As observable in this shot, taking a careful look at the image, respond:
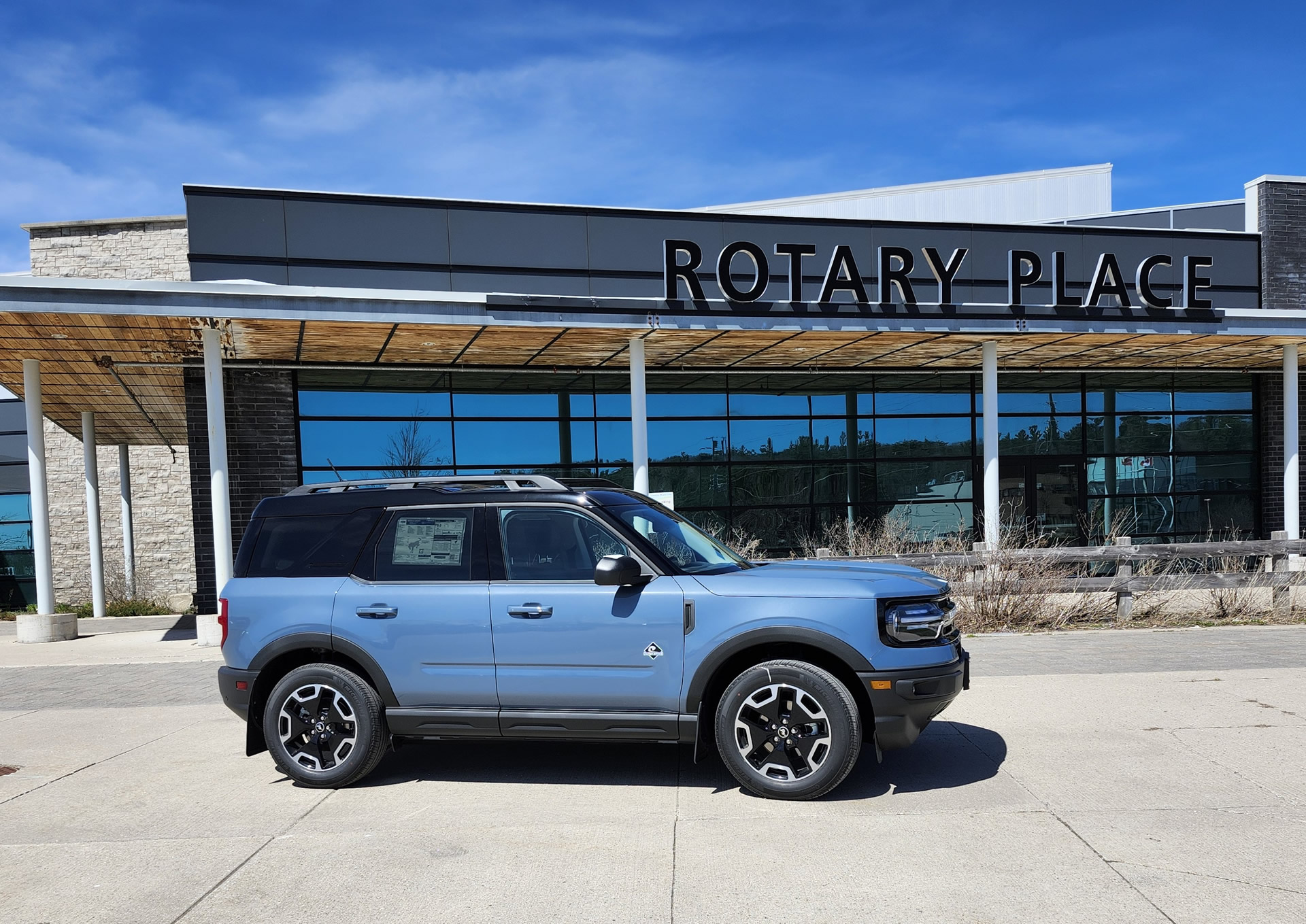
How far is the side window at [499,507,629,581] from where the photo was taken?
5.51 m

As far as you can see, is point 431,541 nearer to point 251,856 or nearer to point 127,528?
point 251,856

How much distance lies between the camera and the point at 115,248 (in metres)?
18.6

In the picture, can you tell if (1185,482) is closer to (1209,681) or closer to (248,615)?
(1209,681)

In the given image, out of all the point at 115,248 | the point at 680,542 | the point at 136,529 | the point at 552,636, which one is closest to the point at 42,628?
the point at 136,529

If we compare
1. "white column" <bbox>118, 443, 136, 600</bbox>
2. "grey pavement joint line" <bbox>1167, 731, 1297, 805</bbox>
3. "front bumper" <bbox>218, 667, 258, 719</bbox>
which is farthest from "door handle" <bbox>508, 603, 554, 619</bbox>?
"white column" <bbox>118, 443, 136, 600</bbox>

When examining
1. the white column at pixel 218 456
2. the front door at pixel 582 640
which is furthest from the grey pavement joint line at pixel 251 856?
the white column at pixel 218 456

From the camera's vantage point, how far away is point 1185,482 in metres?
19.2

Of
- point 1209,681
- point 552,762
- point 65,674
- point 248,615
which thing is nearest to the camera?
point 248,615

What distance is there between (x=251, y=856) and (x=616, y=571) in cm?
233

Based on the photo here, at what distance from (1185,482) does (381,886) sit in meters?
19.6

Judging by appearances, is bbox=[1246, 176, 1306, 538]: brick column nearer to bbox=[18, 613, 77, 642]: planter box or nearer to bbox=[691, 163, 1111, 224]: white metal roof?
bbox=[691, 163, 1111, 224]: white metal roof

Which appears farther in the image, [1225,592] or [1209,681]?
[1225,592]

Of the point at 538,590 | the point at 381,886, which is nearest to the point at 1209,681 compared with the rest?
the point at 538,590

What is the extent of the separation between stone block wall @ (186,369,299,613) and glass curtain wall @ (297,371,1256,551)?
42.5 inches
